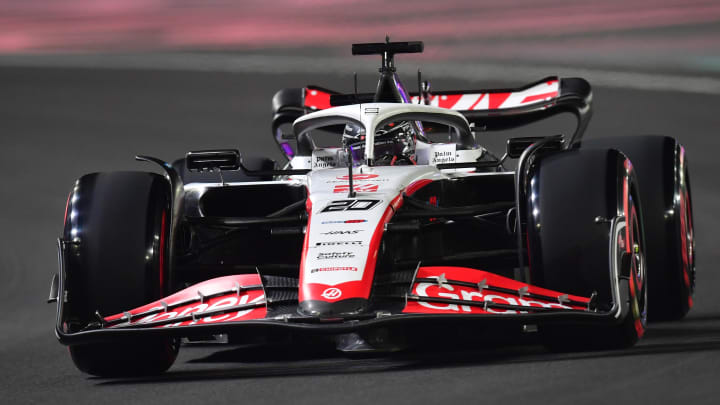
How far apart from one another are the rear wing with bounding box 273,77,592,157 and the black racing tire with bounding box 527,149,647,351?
3.72 m

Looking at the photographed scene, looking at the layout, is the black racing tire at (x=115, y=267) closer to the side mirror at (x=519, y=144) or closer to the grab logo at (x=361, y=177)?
the grab logo at (x=361, y=177)

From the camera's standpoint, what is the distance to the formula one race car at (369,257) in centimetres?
580

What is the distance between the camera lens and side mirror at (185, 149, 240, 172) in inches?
293

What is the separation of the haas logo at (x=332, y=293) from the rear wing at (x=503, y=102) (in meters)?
4.57

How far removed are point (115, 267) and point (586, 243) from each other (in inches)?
101

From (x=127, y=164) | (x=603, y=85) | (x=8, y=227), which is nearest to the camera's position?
(x=8, y=227)

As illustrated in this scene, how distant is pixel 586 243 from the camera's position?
20.2 feet

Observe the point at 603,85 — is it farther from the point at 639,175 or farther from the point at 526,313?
the point at 526,313

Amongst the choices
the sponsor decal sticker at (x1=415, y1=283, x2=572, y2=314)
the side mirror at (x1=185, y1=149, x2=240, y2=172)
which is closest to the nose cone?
the sponsor decal sticker at (x1=415, y1=283, x2=572, y2=314)

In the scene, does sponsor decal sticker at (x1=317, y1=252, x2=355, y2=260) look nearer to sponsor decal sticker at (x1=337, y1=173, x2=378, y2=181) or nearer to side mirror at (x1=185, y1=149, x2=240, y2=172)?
sponsor decal sticker at (x1=337, y1=173, x2=378, y2=181)

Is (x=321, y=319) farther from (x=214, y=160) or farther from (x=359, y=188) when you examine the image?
(x=214, y=160)

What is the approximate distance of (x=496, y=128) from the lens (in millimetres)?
10938

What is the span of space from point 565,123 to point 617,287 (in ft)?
45.8

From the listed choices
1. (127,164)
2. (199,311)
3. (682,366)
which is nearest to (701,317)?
(682,366)
